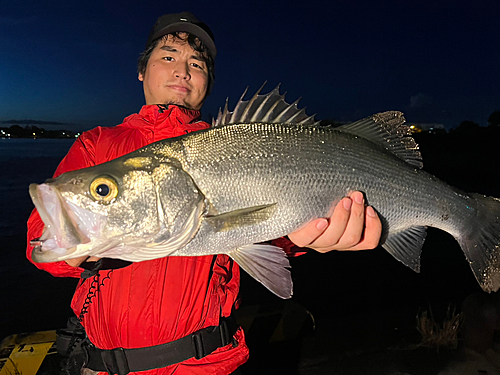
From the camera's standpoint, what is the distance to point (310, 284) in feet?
34.8

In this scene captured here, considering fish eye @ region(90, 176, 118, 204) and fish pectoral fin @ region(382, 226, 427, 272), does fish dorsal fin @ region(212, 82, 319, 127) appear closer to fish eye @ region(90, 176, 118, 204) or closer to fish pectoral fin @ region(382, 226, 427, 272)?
fish eye @ region(90, 176, 118, 204)

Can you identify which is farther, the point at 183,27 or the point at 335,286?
the point at 335,286

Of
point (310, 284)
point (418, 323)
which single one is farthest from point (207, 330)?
point (310, 284)

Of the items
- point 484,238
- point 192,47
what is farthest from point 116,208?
point 484,238

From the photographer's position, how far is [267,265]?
1.95m

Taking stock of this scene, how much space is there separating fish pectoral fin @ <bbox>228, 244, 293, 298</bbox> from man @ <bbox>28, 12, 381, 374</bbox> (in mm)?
261

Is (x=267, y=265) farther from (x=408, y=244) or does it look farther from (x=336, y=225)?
(x=408, y=244)

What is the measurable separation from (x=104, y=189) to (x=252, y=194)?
840 mm

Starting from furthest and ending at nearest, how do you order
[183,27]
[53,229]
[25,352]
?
[25,352] < [183,27] < [53,229]

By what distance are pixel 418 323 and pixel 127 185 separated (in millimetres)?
5254

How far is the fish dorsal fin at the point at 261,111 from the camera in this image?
2086 mm

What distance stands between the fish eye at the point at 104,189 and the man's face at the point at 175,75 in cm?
137

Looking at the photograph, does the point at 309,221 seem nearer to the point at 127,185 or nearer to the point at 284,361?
the point at 127,185

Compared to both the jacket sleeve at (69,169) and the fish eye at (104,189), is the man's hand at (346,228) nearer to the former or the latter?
the fish eye at (104,189)
